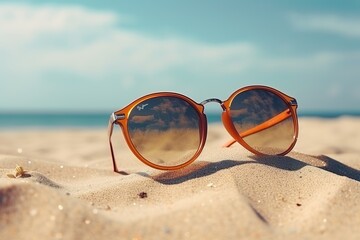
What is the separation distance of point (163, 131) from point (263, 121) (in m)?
0.57

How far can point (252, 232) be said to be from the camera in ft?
5.17

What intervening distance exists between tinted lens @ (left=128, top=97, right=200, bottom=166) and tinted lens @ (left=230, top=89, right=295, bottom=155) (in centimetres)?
27

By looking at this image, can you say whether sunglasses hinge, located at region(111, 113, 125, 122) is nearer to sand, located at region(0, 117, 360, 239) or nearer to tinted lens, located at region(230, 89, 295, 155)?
sand, located at region(0, 117, 360, 239)

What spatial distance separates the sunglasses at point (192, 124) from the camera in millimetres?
2432

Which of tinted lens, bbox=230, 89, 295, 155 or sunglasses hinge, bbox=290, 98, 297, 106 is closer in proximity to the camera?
tinted lens, bbox=230, 89, 295, 155

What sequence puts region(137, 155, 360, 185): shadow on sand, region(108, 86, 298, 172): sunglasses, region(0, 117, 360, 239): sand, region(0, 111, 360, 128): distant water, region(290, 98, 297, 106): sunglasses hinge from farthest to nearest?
1. region(0, 111, 360, 128): distant water
2. region(290, 98, 297, 106): sunglasses hinge
3. region(108, 86, 298, 172): sunglasses
4. region(137, 155, 360, 185): shadow on sand
5. region(0, 117, 360, 239): sand

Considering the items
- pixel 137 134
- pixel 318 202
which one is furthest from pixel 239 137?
pixel 318 202

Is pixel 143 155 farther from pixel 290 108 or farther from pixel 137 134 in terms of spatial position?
pixel 290 108

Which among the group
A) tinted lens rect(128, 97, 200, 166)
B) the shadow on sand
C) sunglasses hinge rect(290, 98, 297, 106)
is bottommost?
the shadow on sand

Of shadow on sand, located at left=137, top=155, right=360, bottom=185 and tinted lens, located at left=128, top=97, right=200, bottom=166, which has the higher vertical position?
tinted lens, located at left=128, top=97, right=200, bottom=166

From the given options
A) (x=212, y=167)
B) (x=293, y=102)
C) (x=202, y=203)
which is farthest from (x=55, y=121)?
(x=202, y=203)

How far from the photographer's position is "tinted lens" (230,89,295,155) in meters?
A: 2.57

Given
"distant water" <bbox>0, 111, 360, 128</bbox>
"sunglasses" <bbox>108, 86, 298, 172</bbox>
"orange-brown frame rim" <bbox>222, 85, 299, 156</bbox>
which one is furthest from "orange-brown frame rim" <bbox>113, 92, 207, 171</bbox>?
"distant water" <bbox>0, 111, 360, 128</bbox>

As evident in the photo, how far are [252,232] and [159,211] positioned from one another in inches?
15.2
